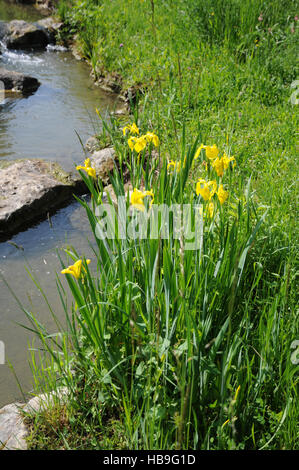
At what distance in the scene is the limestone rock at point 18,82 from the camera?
6.91 m

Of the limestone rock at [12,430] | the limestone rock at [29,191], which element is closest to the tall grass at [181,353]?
the limestone rock at [12,430]

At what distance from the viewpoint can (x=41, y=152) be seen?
16.7ft

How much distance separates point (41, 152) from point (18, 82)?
8.00ft

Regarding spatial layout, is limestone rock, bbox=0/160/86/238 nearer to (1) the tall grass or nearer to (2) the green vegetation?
(2) the green vegetation

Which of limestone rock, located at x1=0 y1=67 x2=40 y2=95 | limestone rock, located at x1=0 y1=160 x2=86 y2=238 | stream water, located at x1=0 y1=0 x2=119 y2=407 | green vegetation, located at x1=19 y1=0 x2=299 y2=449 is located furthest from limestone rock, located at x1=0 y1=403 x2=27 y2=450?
limestone rock, located at x1=0 y1=67 x2=40 y2=95

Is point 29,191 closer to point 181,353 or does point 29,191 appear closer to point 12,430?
point 12,430

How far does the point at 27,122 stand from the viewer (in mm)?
5875

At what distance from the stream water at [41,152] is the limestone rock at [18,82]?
0.17 m

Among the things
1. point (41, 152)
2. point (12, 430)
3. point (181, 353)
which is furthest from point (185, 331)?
point (41, 152)

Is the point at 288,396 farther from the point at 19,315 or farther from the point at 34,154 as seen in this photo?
the point at 34,154

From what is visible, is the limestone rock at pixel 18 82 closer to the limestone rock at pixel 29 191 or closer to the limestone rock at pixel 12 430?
the limestone rock at pixel 29 191

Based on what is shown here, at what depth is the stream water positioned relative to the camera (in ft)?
9.19

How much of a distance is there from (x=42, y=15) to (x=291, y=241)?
440 inches

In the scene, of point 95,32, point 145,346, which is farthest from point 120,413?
point 95,32
